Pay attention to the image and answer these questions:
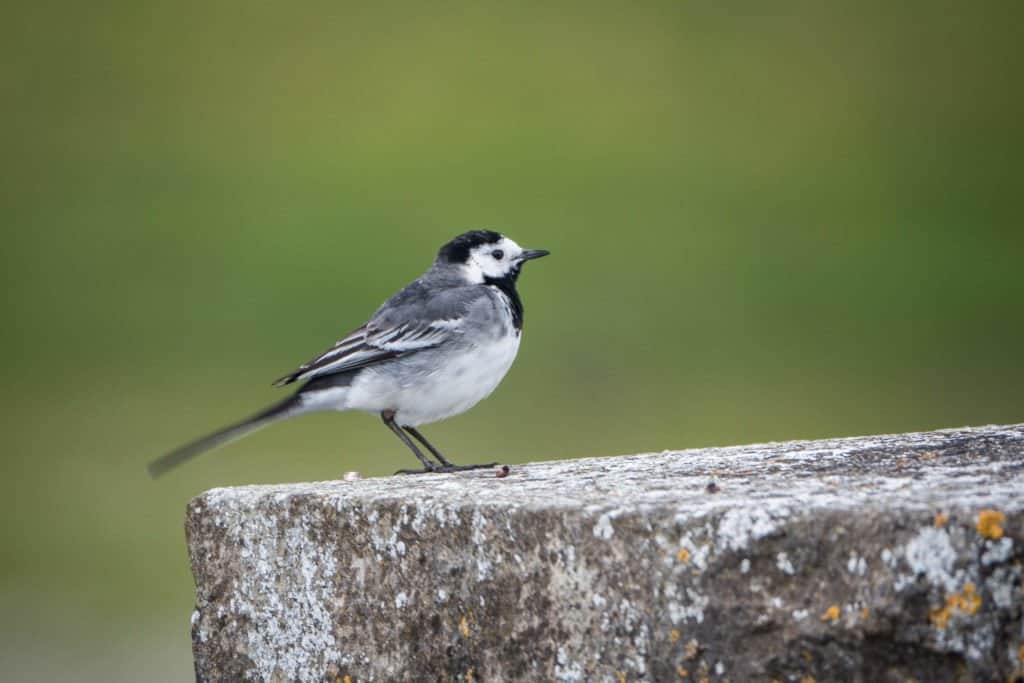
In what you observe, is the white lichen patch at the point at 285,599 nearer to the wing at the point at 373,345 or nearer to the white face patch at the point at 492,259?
the wing at the point at 373,345

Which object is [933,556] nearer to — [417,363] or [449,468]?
[449,468]

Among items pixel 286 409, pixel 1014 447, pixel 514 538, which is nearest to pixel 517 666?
pixel 514 538

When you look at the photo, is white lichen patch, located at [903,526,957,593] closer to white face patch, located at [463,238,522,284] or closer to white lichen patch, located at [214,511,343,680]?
white lichen patch, located at [214,511,343,680]

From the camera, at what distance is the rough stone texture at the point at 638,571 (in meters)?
2.42

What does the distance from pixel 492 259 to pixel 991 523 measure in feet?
13.3

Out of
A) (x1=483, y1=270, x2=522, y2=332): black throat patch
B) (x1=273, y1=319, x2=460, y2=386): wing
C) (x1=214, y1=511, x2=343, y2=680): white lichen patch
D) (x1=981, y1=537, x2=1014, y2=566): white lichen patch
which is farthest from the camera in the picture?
(x1=483, y1=270, x2=522, y2=332): black throat patch

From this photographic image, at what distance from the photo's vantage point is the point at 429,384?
541cm

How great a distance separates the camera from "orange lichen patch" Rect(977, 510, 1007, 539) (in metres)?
2.38

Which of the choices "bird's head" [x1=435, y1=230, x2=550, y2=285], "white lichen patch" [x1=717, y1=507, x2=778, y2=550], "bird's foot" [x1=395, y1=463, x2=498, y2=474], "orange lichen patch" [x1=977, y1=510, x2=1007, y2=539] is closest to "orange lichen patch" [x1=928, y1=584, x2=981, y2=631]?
"orange lichen patch" [x1=977, y1=510, x2=1007, y2=539]

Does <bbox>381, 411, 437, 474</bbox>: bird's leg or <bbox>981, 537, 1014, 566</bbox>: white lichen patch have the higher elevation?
<bbox>381, 411, 437, 474</bbox>: bird's leg

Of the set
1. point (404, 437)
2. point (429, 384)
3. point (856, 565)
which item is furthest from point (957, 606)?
point (404, 437)

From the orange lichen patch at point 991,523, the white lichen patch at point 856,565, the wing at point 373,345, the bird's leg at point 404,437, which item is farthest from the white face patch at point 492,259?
the orange lichen patch at point 991,523

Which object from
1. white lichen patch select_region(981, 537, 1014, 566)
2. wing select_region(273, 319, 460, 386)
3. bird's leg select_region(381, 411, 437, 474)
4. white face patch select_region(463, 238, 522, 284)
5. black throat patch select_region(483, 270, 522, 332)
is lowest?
white lichen patch select_region(981, 537, 1014, 566)

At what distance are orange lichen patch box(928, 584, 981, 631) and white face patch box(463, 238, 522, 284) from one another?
401cm
